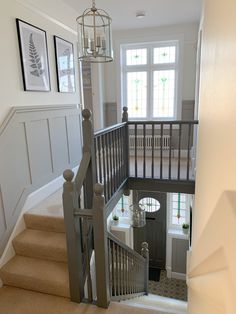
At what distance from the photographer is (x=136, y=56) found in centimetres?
552

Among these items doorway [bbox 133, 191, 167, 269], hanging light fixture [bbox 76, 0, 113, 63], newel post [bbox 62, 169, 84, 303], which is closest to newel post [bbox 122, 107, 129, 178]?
hanging light fixture [bbox 76, 0, 113, 63]

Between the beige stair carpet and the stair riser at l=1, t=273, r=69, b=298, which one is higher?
the stair riser at l=1, t=273, r=69, b=298

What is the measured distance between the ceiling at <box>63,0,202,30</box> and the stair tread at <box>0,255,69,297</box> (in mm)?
3622

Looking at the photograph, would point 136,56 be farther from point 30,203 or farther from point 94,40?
point 30,203

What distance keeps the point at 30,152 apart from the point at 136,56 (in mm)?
3770

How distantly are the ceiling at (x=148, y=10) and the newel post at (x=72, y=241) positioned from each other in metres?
3.06

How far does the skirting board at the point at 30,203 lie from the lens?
99.9 inches

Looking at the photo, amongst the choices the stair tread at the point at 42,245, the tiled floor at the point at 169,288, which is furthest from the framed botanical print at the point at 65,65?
the tiled floor at the point at 169,288

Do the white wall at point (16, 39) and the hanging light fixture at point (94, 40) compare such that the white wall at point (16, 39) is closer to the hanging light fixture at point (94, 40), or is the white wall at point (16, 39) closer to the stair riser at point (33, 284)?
the hanging light fixture at point (94, 40)

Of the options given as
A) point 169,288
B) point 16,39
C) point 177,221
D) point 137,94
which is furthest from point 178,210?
point 16,39

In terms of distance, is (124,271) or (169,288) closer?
(124,271)

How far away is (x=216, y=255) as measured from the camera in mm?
580

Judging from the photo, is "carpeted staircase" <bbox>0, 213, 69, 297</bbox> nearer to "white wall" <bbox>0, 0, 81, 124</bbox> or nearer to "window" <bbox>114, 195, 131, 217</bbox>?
"white wall" <bbox>0, 0, 81, 124</bbox>

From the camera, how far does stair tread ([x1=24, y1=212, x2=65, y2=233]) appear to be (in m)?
2.71
